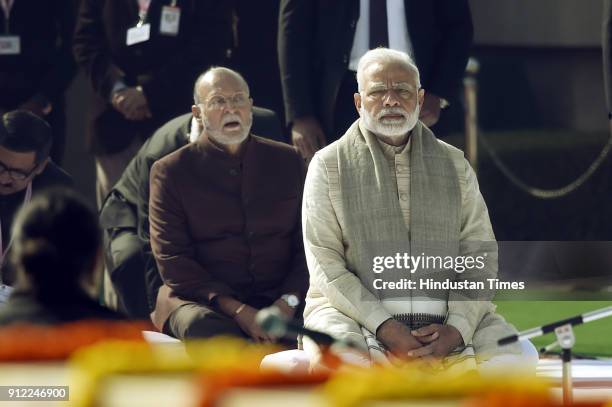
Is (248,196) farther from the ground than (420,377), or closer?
farther from the ground

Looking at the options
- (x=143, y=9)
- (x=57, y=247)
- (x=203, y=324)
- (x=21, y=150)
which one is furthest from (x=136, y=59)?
(x=57, y=247)

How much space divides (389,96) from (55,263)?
1966 millimetres

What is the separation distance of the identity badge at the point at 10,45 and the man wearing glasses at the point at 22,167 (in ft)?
1.58

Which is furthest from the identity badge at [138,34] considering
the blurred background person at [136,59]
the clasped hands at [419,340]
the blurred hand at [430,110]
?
the clasped hands at [419,340]

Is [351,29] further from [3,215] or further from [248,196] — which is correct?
[3,215]

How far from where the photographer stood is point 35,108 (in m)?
7.07

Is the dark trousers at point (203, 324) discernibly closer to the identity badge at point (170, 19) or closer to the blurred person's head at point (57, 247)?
the identity badge at point (170, 19)

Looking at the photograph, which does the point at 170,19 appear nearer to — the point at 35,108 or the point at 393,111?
the point at 35,108

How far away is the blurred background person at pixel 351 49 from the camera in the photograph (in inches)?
250

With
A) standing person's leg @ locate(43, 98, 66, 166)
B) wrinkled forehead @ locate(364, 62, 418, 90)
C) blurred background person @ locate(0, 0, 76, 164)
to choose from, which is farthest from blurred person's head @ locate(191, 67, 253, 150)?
blurred background person @ locate(0, 0, 76, 164)

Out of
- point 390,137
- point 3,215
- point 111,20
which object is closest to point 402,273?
point 390,137

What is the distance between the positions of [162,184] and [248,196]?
13.6 inches

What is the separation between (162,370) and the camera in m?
2.55

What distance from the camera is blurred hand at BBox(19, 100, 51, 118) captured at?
278 inches
